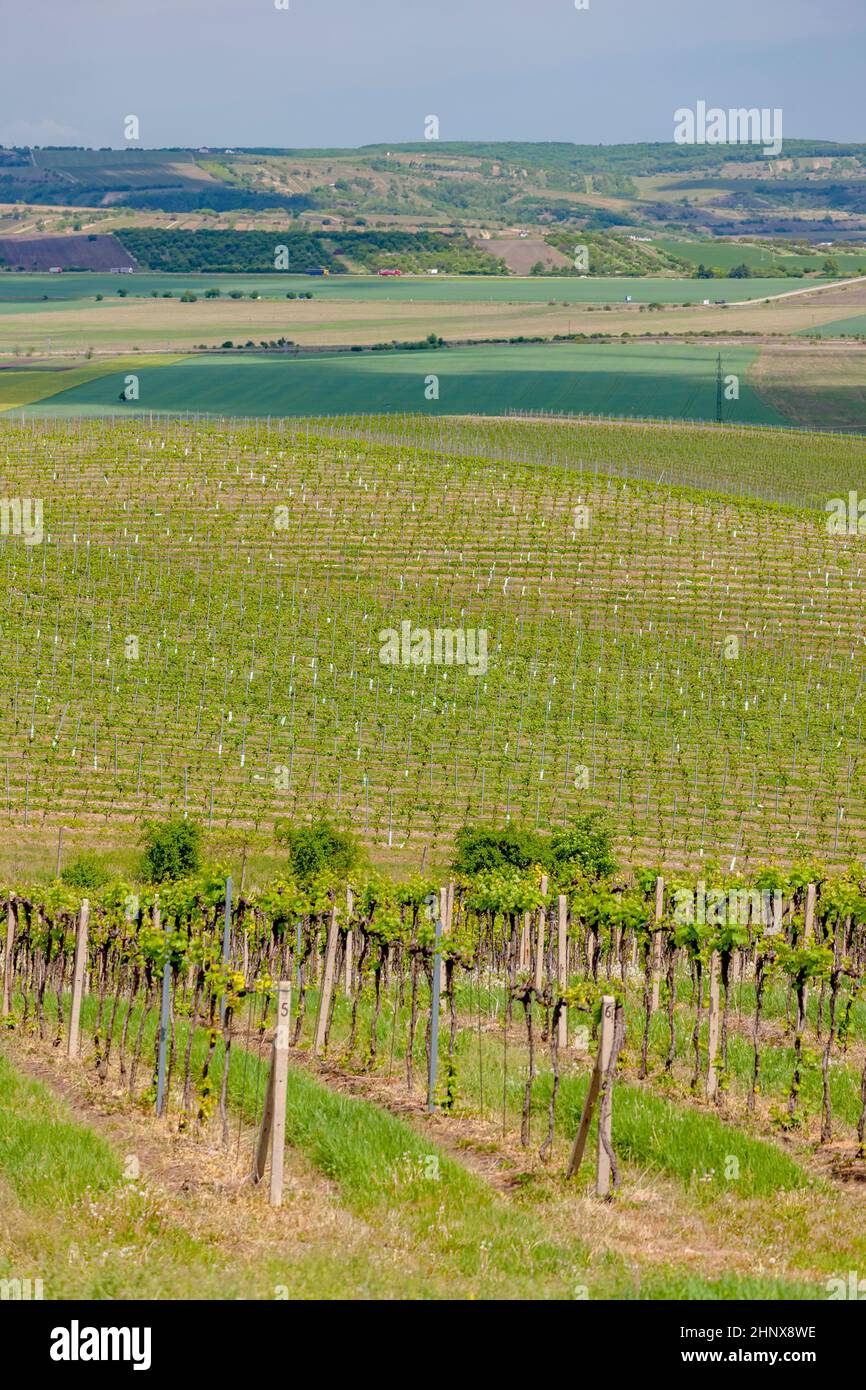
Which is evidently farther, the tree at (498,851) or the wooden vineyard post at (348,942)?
the tree at (498,851)

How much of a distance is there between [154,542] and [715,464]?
183 feet

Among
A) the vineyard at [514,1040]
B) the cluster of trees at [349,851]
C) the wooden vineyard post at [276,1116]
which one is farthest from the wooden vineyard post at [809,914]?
the cluster of trees at [349,851]

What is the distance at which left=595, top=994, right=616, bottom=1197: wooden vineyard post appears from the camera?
16.5 m

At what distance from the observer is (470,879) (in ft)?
113

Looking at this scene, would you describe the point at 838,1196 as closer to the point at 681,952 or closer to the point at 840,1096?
the point at 840,1096

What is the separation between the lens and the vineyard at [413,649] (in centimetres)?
4997

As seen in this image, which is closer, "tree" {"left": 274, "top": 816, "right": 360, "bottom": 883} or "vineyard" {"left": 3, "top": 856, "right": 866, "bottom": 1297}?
"vineyard" {"left": 3, "top": 856, "right": 866, "bottom": 1297}

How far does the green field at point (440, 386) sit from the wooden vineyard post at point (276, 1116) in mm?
133475

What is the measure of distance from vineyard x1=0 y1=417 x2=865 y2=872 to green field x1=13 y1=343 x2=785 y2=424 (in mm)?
53134

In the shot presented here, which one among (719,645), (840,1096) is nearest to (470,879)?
(840,1096)

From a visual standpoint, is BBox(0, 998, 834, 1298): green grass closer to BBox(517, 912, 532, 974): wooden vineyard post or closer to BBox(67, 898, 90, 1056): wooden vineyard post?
BBox(67, 898, 90, 1056): wooden vineyard post

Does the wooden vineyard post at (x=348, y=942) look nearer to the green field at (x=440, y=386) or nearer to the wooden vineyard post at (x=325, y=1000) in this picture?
the wooden vineyard post at (x=325, y=1000)

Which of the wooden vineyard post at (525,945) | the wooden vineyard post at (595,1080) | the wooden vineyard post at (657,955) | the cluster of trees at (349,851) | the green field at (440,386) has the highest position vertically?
the green field at (440,386)

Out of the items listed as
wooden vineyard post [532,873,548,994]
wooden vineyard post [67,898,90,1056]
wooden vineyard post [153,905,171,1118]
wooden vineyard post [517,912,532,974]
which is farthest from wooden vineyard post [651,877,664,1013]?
wooden vineyard post [153,905,171,1118]
